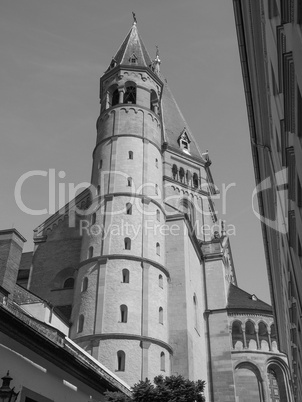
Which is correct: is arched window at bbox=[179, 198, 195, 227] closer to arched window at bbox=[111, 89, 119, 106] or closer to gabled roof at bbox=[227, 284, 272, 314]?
gabled roof at bbox=[227, 284, 272, 314]

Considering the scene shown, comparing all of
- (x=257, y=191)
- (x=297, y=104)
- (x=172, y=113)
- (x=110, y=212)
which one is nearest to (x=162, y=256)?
(x=110, y=212)

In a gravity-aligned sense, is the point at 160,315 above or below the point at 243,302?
below

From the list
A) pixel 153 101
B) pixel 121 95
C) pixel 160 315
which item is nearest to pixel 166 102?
pixel 153 101

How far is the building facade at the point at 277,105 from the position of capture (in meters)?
11.3

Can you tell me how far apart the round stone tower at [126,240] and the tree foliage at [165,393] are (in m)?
11.4

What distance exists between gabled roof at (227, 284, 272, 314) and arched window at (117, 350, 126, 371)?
1300 centimetres

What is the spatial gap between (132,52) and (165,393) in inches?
1350

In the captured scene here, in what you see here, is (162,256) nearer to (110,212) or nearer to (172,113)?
(110,212)

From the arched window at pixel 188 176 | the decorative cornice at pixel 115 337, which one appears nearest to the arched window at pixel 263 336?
the decorative cornice at pixel 115 337

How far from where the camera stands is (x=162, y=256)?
3447cm

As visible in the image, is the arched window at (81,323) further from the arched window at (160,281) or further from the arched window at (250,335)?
the arched window at (250,335)

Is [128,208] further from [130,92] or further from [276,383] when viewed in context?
[276,383]

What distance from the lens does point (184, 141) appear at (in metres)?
57.4

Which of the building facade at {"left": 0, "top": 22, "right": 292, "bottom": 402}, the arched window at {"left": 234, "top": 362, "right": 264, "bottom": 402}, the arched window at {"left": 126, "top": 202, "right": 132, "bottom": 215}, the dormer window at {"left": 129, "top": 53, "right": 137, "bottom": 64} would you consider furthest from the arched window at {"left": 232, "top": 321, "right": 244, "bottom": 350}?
the dormer window at {"left": 129, "top": 53, "right": 137, "bottom": 64}
